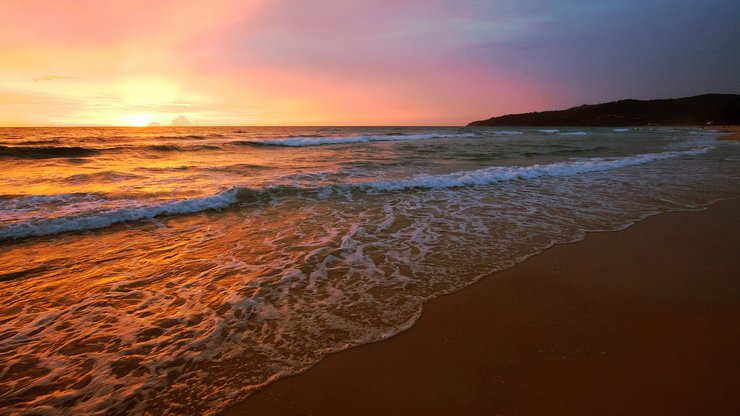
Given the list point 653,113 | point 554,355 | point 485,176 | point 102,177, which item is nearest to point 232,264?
point 554,355

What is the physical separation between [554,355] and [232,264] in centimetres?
410

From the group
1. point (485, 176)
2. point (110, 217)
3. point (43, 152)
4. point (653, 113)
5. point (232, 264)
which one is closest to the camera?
point (232, 264)

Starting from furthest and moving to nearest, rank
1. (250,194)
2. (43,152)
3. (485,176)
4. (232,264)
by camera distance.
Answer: (43,152) → (485,176) → (250,194) → (232,264)

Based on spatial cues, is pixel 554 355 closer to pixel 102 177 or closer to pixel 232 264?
pixel 232 264

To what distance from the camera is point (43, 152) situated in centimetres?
2058

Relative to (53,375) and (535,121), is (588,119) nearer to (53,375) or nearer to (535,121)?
(535,121)

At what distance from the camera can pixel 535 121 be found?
14225cm

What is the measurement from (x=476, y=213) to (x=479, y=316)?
174 inches

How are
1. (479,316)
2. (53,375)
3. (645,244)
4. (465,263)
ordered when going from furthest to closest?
(645,244), (465,263), (479,316), (53,375)

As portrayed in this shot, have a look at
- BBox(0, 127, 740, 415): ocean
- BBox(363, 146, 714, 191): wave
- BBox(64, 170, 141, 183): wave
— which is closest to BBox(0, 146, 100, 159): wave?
BBox(64, 170, 141, 183): wave

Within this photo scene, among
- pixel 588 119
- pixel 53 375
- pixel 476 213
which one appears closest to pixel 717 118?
pixel 588 119

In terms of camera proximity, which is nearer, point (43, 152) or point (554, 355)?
point (554, 355)

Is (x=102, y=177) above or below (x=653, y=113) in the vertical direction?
below

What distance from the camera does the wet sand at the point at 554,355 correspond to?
7.77ft
